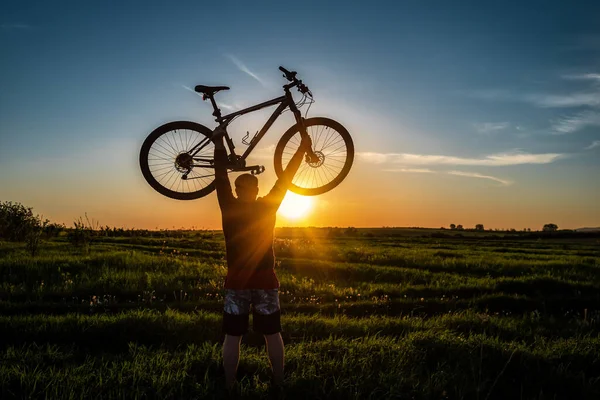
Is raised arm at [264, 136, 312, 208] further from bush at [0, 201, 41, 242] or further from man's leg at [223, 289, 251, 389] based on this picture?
bush at [0, 201, 41, 242]

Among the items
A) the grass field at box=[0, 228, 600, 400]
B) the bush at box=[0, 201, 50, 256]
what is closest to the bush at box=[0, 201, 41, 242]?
the bush at box=[0, 201, 50, 256]

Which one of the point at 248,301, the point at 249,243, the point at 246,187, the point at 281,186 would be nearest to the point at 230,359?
the point at 248,301

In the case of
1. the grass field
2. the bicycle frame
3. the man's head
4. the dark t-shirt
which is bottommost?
the grass field

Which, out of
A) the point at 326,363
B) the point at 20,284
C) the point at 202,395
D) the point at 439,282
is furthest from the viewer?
the point at 439,282

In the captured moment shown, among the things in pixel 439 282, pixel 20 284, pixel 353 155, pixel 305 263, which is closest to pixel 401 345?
pixel 353 155

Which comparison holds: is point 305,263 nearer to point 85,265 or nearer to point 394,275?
point 394,275

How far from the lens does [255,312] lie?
19.5 ft

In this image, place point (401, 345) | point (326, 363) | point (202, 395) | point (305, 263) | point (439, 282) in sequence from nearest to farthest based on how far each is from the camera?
point (202, 395), point (326, 363), point (401, 345), point (439, 282), point (305, 263)

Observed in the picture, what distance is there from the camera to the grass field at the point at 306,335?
20.7 ft

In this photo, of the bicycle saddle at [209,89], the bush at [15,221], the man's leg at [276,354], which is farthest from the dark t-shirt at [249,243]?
the bush at [15,221]

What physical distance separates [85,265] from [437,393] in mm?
15073

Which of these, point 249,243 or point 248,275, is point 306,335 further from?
point 249,243

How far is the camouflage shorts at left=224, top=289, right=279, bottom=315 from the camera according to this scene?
19.3ft

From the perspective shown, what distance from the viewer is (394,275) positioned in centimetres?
2006
